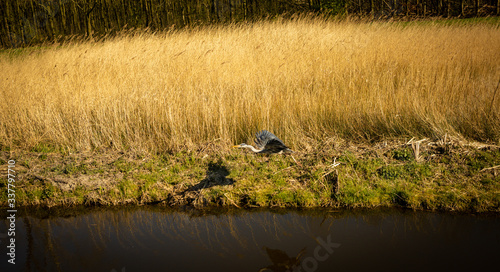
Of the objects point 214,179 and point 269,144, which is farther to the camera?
point 214,179

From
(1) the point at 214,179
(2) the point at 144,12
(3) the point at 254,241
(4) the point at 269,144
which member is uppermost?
(2) the point at 144,12

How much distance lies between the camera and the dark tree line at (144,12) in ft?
56.2

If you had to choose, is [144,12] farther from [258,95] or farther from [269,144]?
[269,144]

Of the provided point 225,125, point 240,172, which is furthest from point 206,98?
point 240,172

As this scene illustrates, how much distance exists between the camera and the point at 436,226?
3.04 metres

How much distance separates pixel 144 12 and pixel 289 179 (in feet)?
60.1

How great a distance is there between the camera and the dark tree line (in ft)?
56.2

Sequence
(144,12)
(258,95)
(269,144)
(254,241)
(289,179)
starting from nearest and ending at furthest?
1. (254,241)
2. (269,144)
3. (289,179)
4. (258,95)
5. (144,12)

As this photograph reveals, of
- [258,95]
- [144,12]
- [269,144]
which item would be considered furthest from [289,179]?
[144,12]

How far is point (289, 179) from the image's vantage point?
3750mm

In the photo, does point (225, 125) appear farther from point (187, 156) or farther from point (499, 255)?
point (499, 255)

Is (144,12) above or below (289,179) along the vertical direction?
above

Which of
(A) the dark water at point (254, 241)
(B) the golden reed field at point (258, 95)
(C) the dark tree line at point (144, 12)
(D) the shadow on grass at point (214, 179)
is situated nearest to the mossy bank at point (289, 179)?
(D) the shadow on grass at point (214, 179)

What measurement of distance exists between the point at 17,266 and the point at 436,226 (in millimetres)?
3390
